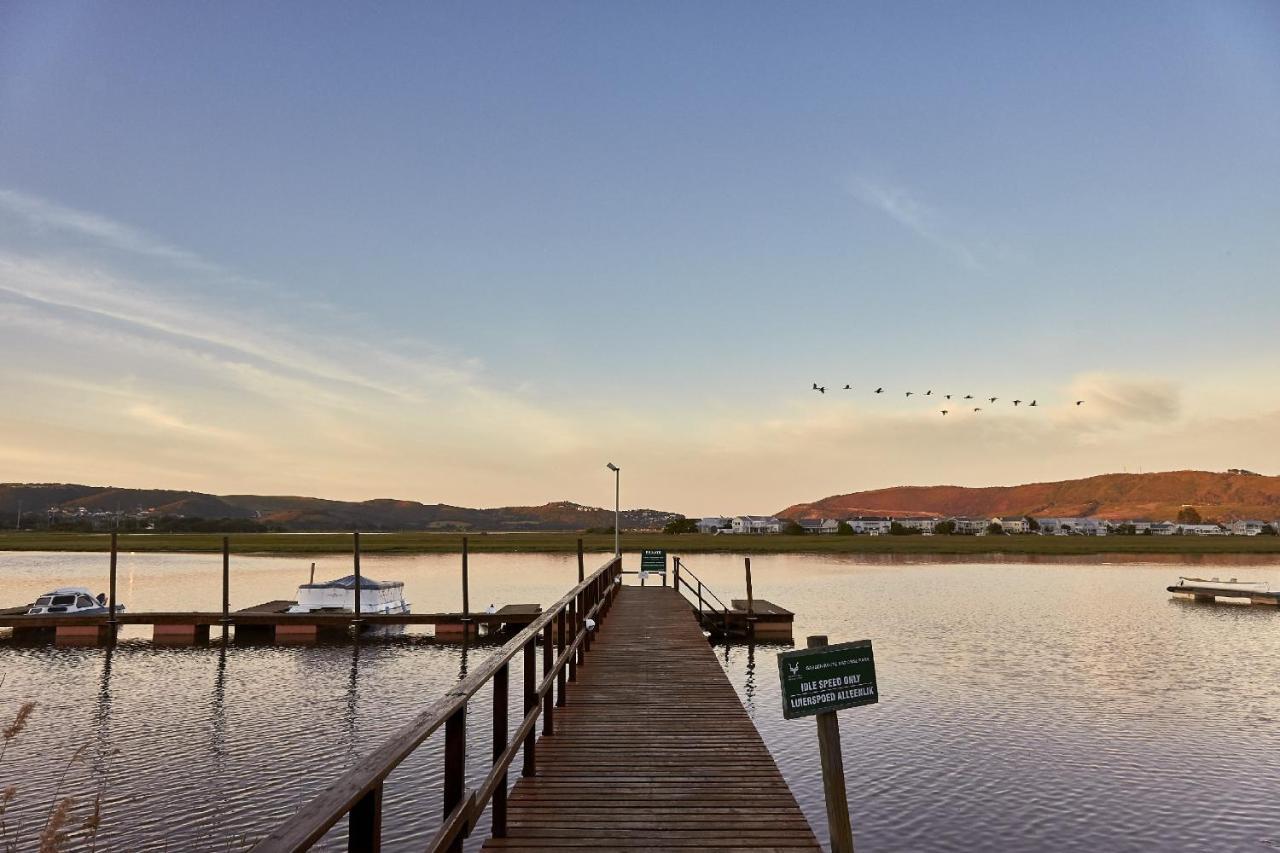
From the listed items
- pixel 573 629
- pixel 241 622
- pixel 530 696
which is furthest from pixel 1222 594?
pixel 530 696

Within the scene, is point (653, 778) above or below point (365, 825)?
below

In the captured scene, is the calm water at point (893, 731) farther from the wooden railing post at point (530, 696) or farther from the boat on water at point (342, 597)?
the wooden railing post at point (530, 696)

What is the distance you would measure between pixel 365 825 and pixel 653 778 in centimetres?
559

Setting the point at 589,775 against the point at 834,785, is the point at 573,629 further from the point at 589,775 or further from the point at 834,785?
the point at 834,785

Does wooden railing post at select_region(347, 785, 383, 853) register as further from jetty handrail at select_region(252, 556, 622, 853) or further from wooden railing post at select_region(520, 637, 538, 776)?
wooden railing post at select_region(520, 637, 538, 776)

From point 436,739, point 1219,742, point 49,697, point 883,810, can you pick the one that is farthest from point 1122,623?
point 49,697

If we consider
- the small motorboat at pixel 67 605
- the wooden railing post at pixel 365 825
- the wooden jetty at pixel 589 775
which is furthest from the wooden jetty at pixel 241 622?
the wooden railing post at pixel 365 825

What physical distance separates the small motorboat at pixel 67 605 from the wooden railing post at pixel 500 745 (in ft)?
102

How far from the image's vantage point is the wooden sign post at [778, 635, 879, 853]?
19.0ft

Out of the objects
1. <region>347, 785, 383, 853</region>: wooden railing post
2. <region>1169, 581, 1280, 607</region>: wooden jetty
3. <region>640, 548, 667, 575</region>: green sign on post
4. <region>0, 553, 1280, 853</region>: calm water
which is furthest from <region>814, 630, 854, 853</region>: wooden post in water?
<region>1169, 581, 1280, 607</region>: wooden jetty

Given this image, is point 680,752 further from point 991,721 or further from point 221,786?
point 991,721

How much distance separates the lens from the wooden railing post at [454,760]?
520 cm

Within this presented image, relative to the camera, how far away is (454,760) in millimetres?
5219

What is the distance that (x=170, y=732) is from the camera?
17.4 metres
